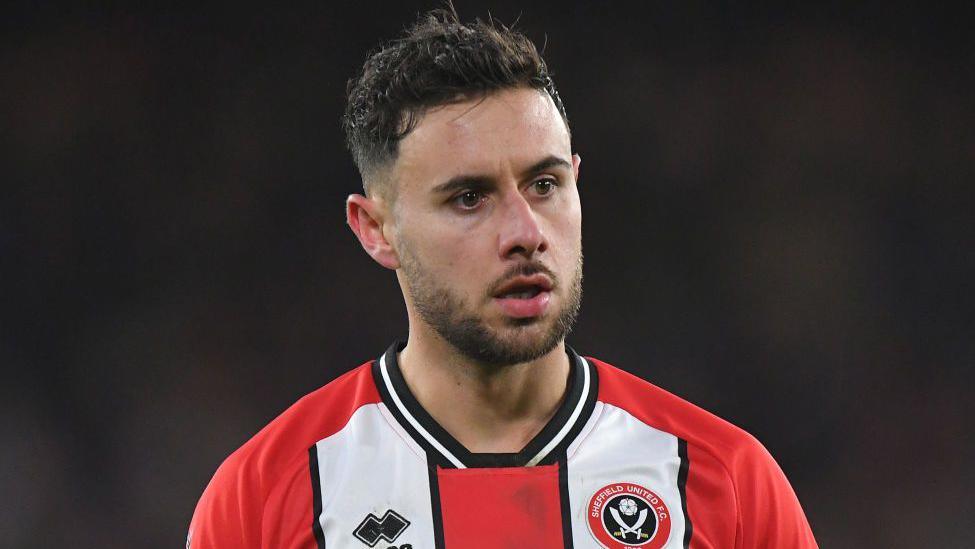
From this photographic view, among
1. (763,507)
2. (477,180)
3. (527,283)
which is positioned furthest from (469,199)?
(763,507)

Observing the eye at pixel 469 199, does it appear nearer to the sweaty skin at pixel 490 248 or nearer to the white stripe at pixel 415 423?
the sweaty skin at pixel 490 248

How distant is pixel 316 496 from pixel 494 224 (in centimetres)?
61

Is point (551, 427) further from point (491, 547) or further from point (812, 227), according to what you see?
point (812, 227)

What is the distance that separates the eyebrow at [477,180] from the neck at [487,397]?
31 cm

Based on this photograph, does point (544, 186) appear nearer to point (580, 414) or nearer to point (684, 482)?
point (580, 414)

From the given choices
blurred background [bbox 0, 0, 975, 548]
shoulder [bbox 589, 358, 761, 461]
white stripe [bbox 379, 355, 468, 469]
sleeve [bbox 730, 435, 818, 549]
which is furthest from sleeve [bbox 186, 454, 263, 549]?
blurred background [bbox 0, 0, 975, 548]

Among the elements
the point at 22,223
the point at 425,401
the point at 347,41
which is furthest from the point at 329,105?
the point at 425,401

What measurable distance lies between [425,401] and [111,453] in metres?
3.07

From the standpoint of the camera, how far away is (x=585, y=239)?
202 inches

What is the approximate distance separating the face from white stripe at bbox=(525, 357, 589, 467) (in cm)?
21

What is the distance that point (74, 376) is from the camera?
4922 millimetres

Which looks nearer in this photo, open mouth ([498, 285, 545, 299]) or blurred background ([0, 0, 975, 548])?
open mouth ([498, 285, 545, 299])

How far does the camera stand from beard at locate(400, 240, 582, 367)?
2.03 m

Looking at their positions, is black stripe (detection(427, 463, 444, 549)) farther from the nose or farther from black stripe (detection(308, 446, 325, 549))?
the nose
